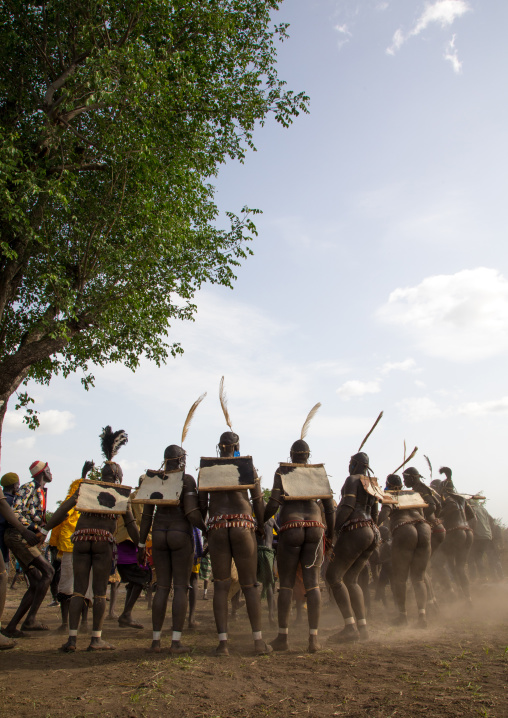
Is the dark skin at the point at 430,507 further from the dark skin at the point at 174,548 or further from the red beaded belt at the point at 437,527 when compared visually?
the dark skin at the point at 174,548

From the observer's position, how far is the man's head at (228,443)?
20.3 feet

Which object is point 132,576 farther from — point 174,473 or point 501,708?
point 501,708

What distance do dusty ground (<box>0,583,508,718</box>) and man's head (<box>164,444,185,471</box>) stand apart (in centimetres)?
197

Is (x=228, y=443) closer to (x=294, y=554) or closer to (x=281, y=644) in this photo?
(x=294, y=554)

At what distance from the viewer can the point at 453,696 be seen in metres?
3.72

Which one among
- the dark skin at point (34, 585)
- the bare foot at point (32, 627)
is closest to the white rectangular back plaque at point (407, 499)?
the dark skin at point (34, 585)

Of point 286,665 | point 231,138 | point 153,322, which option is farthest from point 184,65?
point 286,665

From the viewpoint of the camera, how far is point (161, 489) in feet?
19.7

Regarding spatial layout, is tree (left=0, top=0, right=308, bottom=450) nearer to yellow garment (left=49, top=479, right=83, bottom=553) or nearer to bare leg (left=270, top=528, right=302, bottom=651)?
yellow garment (left=49, top=479, right=83, bottom=553)

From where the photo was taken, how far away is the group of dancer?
5.61 m

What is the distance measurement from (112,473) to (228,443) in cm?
165

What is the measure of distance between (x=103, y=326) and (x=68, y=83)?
19.3ft

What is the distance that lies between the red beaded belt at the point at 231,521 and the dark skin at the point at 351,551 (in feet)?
4.78

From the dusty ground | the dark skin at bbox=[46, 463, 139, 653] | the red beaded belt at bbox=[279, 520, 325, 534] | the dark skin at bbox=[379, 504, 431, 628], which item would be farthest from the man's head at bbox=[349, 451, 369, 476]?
the dark skin at bbox=[46, 463, 139, 653]
